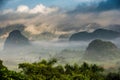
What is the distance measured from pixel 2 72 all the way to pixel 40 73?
7024 cm

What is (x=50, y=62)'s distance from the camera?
144 meters

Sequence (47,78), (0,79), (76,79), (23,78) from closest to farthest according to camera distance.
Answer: (0,79), (23,78), (47,78), (76,79)

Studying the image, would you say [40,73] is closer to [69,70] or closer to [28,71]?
[28,71]

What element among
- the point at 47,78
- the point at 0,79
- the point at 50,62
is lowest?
the point at 0,79

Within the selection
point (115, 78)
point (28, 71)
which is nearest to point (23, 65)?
point (28, 71)

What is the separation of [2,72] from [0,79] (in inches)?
65.2

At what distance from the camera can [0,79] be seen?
52.2 metres

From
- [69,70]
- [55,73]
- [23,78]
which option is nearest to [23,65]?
[55,73]

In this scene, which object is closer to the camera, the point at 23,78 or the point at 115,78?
the point at 23,78

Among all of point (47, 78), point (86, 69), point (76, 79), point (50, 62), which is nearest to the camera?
point (47, 78)

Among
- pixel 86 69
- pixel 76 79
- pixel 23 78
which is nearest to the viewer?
pixel 23 78

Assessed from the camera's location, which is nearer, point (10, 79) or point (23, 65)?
point (10, 79)

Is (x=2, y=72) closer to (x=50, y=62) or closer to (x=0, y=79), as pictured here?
(x=0, y=79)

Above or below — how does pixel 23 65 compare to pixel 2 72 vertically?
above
